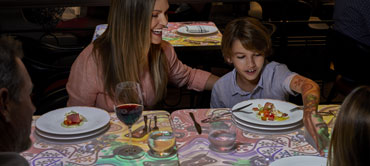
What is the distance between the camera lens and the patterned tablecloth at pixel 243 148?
5.24 ft

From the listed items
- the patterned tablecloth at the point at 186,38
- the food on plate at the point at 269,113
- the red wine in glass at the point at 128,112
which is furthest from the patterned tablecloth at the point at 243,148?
the patterned tablecloth at the point at 186,38

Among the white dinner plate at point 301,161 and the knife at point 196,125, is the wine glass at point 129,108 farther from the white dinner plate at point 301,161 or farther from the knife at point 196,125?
the white dinner plate at point 301,161

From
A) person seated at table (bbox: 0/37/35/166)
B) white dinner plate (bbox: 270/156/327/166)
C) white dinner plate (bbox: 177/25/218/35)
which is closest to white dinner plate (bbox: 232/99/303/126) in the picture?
white dinner plate (bbox: 270/156/327/166)

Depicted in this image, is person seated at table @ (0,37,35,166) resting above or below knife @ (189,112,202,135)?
above

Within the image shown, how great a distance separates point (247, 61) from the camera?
7.95 ft

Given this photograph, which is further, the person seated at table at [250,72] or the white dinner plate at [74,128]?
the person seated at table at [250,72]

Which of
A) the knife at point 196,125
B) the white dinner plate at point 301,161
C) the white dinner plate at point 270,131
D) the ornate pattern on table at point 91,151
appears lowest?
the ornate pattern on table at point 91,151

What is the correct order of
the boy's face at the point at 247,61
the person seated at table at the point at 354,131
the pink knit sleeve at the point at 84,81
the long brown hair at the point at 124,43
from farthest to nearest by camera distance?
the boy's face at the point at 247,61, the pink knit sleeve at the point at 84,81, the long brown hair at the point at 124,43, the person seated at table at the point at 354,131

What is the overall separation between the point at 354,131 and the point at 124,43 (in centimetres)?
143

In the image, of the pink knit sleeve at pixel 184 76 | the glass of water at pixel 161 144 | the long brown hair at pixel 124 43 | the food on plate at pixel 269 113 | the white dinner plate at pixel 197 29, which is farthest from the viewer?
the white dinner plate at pixel 197 29

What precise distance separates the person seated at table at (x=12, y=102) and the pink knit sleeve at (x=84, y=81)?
1057mm

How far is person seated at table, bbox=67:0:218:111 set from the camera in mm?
2201

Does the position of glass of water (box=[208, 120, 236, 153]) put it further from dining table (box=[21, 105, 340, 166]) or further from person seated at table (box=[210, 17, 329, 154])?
person seated at table (box=[210, 17, 329, 154])

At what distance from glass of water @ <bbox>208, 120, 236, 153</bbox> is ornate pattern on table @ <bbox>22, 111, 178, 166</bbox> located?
0.16 meters
